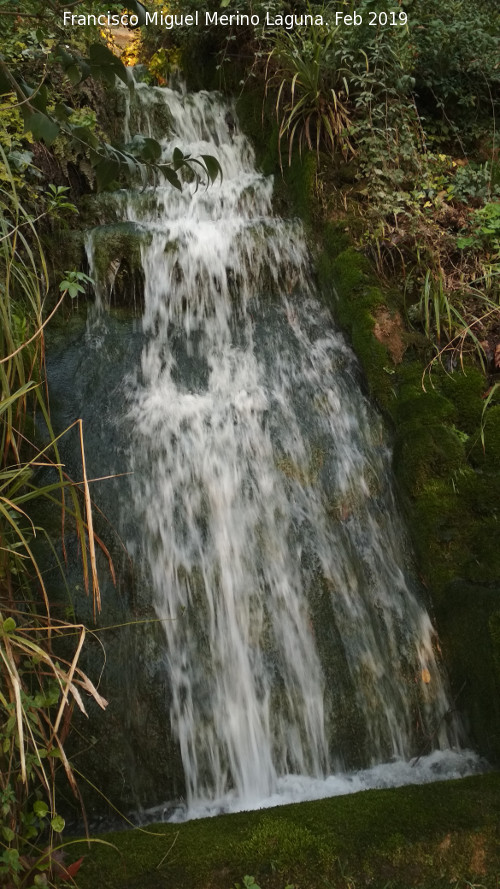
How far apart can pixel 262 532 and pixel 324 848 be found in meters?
1.69

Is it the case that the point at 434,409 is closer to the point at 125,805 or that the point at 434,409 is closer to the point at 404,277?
the point at 404,277

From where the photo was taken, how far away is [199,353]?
448 cm

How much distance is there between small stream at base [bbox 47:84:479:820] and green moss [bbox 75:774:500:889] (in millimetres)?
578

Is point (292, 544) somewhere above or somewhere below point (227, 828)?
above

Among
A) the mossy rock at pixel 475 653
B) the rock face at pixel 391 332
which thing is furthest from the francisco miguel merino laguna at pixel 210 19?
the mossy rock at pixel 475 653

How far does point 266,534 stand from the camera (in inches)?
139

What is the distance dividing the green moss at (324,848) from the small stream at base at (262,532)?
58cm

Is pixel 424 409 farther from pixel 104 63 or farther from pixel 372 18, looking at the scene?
pixel 372 18

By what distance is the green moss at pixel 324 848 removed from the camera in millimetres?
2004

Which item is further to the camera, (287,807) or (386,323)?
(386,323)

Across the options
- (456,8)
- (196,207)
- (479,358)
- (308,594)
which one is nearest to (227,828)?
(308,594)

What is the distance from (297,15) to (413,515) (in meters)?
5.44

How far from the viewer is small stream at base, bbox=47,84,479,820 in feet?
9.68

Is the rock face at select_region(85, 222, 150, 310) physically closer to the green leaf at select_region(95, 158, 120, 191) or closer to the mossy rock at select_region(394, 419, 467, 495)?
the mossy rock at select_region(394, 419, 467, 495)
